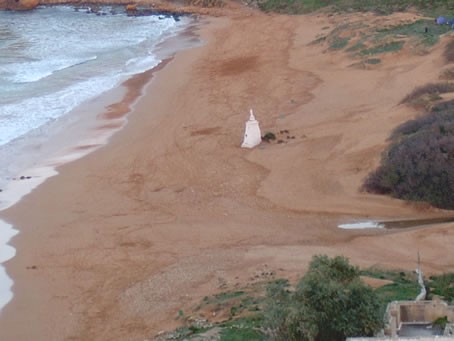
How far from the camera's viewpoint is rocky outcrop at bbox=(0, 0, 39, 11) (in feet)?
256

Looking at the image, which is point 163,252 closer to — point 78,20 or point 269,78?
point 269,78

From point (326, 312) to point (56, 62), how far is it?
37.7 metres

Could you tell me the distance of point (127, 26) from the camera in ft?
207

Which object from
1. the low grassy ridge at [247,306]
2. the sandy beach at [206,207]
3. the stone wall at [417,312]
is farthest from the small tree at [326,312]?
the sandy beach at [206,207]

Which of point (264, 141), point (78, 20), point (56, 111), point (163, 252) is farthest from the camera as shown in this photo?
point (78, 20)

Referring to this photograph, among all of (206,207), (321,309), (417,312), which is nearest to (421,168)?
(206,207)

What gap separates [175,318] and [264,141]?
12292 millimetres

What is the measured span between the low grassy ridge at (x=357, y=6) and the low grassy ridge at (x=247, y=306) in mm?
35944

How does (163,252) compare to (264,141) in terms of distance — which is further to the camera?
(264,141)

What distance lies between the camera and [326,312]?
12086mm

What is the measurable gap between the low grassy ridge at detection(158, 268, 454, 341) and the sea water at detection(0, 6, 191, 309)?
5075 mm

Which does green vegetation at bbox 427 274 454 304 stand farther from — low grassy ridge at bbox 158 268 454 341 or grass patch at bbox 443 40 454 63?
grass patch at bbox 443 40 454 63

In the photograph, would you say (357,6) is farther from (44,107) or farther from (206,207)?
(206,207)

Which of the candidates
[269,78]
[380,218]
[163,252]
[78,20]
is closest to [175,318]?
[163,252]
